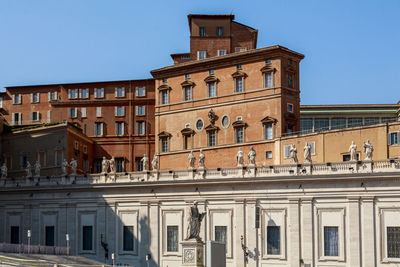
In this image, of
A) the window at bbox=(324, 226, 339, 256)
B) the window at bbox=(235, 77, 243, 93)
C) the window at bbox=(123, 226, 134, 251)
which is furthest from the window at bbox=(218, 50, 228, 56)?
the window at bbox=(324, 226, 339, 256)

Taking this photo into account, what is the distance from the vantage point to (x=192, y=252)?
188 ft

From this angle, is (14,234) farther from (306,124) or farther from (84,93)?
(306,124)

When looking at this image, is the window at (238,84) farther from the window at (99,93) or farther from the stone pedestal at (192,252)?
the stone pedestal at (192,252)

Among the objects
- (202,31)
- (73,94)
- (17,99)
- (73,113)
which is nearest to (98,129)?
(73,113)

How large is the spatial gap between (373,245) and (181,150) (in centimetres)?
2957

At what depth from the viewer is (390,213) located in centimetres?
6500

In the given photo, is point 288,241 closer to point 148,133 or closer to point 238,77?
point 238,77

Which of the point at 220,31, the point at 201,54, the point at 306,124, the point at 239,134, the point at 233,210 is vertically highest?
the point at 220,31

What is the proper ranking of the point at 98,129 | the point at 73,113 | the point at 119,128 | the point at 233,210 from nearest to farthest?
the point at 233,210 → the point at 119,128 → the point at 98,129 → the point at 73,113

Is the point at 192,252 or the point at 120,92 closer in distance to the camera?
the point at 192,252

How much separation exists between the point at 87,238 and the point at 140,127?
25243 millimetres

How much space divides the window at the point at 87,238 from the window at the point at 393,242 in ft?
92.5

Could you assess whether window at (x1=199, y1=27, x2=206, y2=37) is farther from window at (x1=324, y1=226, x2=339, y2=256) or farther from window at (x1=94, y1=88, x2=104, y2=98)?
window at (x1=324, y1=226, x2=339, y2=256)

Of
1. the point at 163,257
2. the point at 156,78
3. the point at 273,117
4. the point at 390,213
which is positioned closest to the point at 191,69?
the point at 156,78
